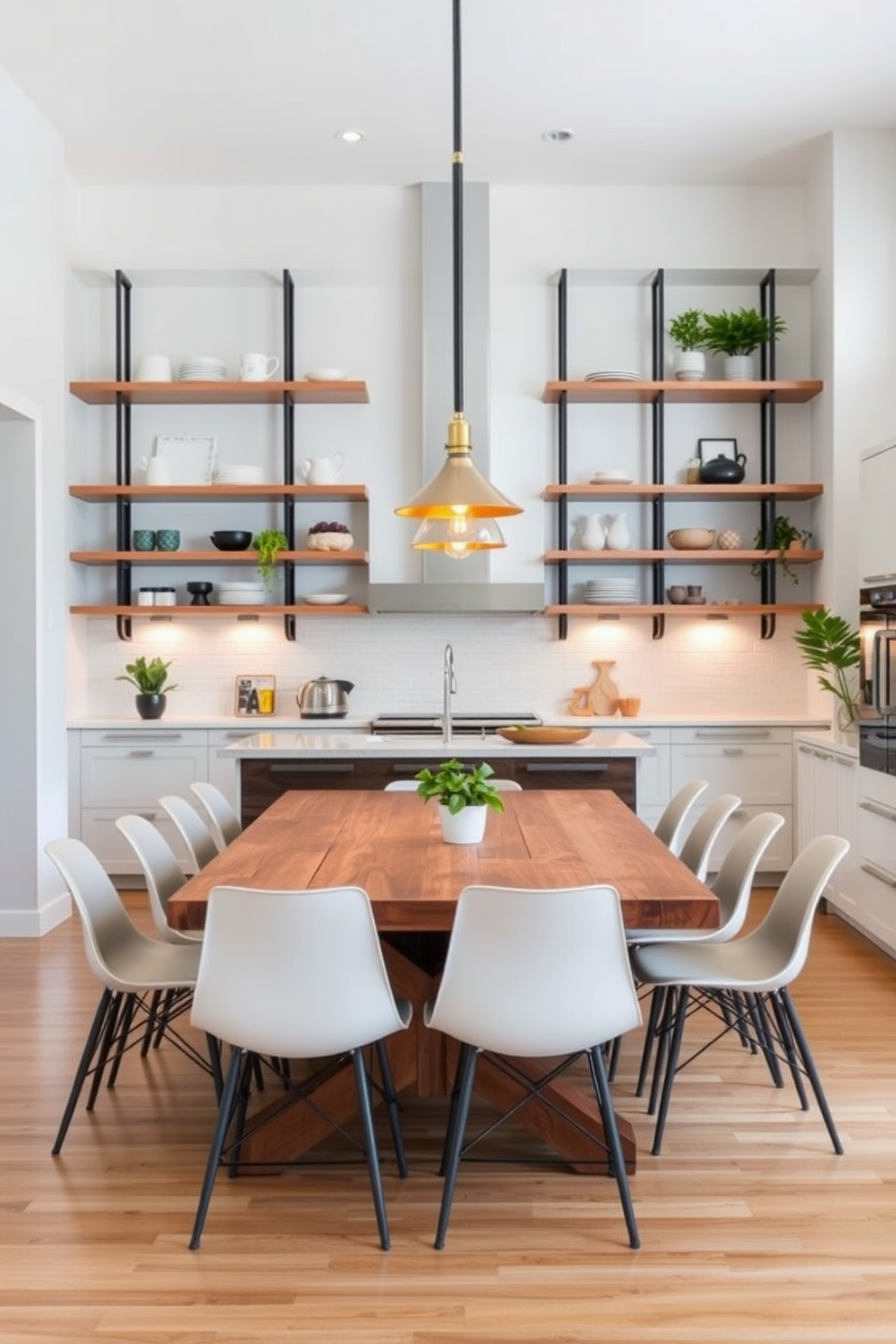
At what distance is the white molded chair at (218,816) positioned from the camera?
13.1 feet

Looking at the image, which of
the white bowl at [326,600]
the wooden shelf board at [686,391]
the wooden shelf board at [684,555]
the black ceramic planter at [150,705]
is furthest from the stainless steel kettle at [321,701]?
the wooden shelf board at [686,391]

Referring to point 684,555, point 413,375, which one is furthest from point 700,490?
point 413,375

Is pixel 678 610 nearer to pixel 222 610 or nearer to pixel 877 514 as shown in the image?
pixel 877 514

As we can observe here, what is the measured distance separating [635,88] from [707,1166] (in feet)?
15.3

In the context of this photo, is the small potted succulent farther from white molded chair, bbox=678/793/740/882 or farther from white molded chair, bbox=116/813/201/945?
white molded chair, bbox=678/793/740/882

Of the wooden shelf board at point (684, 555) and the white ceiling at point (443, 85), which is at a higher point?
the white ceiling at point (443, 85)

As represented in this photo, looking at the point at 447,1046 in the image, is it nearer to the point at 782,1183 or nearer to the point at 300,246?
the point at 782,1183

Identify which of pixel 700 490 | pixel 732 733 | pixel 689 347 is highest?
pixel 689 347

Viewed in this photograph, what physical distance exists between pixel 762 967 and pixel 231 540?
13.6 feet

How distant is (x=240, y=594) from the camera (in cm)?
639

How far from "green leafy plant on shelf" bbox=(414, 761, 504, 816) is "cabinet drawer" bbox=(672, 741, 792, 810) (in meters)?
3.02

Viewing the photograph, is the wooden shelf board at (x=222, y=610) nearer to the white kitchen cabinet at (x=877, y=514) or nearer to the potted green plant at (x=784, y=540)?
the potted green plant at (x=784, y=540)

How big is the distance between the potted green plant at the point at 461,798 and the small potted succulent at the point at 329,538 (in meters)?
3.21

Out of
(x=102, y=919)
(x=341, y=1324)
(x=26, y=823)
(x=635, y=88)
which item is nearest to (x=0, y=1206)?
(x=102, y=919)
